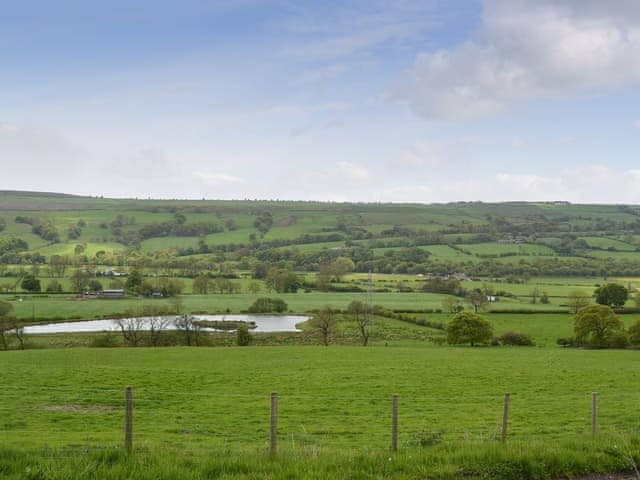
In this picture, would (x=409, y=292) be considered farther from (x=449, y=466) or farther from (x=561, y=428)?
(x=449, y=466)

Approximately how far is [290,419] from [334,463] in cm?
1103

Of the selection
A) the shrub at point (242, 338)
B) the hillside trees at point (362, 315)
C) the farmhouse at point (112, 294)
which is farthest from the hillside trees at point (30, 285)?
the hillside trees at point (362, 315)

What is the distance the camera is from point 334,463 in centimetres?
1045

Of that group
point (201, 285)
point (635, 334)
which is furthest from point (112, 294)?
point (635, 334)

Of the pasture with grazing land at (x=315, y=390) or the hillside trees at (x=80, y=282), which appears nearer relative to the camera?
the pasture with grazing land at (x=315, y=390)

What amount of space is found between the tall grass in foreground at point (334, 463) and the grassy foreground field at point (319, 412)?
35mm

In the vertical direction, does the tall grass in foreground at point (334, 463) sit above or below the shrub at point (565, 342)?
above

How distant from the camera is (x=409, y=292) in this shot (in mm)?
109375

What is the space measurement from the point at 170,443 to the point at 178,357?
31.6 metres

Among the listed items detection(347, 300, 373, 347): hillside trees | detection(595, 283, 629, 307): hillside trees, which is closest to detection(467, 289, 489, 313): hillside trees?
detection(595, 283, 629, 307): hillside trees

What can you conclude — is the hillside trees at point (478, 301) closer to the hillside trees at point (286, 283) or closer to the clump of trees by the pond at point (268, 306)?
the clump of trees by the pond at point (268, 306)

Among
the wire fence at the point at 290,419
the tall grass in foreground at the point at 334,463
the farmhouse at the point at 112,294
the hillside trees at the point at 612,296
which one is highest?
the tall grass in foreground at the point at 334,463

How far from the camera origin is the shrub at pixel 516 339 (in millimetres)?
61312

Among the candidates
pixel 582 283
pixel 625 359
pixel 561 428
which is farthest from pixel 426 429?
pixel 582 283
